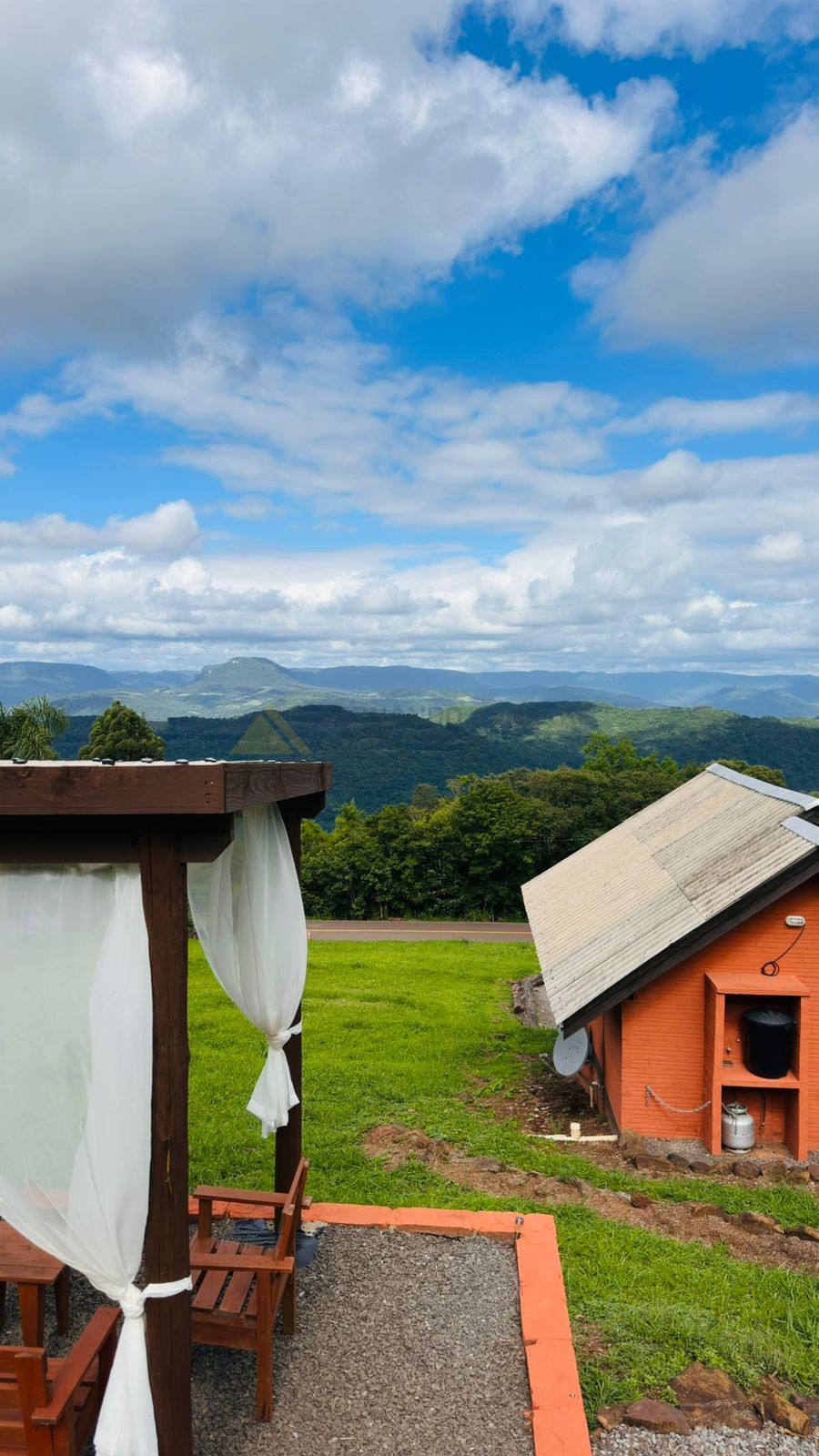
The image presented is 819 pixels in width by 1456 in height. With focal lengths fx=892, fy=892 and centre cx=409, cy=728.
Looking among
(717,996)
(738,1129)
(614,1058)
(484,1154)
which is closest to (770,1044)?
(717,996)

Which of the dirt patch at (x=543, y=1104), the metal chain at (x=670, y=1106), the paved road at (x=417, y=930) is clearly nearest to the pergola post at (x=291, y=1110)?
the dirt patch at (x=543, y=1104)

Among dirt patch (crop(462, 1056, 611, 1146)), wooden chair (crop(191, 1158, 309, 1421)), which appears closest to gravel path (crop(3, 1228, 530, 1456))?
wooden chair (crop(191, 1158, 309, 1421))

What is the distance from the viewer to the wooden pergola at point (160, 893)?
12.2 feet

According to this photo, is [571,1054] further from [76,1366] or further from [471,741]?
[471,741]

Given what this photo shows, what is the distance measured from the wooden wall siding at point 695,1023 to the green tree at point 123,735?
33.7 meters

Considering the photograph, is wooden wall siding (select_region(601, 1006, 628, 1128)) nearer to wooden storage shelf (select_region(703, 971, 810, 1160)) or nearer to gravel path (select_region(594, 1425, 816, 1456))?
wooden storage shelf (select_region(703, 971, 810, 1160))

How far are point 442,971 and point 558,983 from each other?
10495mm

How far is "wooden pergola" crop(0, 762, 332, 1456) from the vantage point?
372cm

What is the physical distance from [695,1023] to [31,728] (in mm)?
21117

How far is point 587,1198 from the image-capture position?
816 cm

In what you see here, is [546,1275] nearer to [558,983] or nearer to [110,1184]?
[110,1184]

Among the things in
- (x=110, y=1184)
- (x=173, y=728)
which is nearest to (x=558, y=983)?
(x=110, y=1184)

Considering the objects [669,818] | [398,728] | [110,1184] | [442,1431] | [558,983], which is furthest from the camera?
[398,728]

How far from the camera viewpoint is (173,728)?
77.4m
